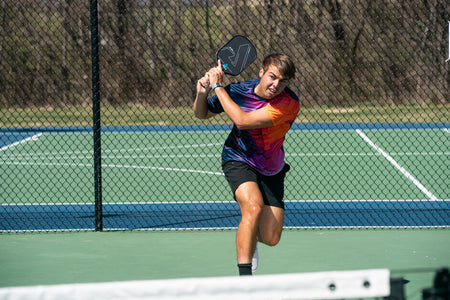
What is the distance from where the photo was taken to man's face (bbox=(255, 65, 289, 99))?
5.08 metres

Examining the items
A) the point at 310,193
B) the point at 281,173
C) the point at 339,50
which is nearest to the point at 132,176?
the point at 310,193

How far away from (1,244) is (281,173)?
2976mm

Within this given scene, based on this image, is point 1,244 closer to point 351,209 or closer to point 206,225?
point 206,225

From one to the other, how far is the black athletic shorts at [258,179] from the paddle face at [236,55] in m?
0.71

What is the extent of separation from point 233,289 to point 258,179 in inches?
125

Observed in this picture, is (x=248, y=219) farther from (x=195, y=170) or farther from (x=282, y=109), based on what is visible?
(x=195, y=170)

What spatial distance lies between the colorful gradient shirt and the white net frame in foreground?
3011mm

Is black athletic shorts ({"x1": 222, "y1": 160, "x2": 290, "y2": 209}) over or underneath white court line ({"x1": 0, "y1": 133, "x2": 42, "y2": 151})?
underneath

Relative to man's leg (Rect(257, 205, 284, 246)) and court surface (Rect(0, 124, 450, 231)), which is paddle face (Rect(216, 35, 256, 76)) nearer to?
man's leg (Rect(257, 205, 284, 246))

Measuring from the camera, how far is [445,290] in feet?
7.39

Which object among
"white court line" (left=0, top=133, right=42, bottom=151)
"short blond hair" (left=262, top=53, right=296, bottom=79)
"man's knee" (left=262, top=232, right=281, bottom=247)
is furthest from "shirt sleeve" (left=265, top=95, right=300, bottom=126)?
"white court line" (left=0, top=133, right=42, bottom=151)

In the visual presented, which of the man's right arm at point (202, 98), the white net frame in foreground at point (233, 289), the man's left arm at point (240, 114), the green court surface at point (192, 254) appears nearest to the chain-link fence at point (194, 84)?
the green court surface at point (192, 254)

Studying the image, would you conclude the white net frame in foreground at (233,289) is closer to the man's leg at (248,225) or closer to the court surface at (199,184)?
the man's leg at (248,225)

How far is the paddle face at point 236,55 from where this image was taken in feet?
18.1
